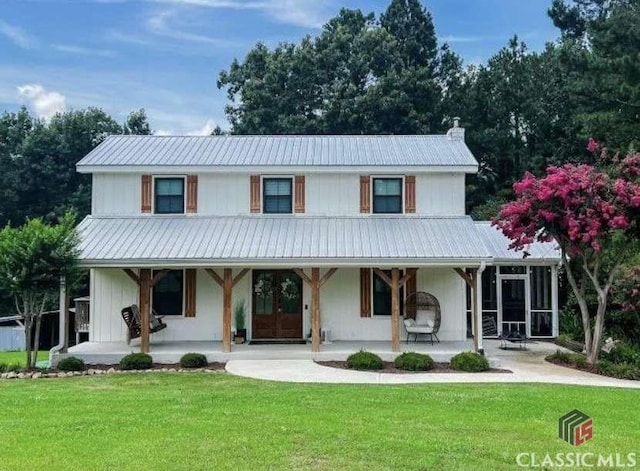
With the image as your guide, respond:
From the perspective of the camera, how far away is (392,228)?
53.1 ft

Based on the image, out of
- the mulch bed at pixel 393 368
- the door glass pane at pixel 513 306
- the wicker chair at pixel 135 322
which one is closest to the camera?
the mulch bed at pixel 393 368

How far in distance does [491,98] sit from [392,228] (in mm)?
20356

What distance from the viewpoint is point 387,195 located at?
17.2 m

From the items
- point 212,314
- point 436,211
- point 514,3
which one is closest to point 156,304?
point 212,314

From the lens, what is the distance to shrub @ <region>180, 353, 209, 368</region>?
44.6ft

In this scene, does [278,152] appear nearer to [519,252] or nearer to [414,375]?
[519,252]

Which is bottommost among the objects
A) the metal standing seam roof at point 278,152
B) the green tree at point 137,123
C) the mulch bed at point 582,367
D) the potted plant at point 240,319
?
the mulch bed at point 582,367

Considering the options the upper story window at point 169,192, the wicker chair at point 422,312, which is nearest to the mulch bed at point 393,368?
the wicker chair at point 422,312

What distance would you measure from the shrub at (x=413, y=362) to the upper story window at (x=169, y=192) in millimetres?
7869

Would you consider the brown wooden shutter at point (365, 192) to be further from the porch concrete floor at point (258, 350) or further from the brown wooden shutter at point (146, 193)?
the brown wooden shutter at point (146, 193)

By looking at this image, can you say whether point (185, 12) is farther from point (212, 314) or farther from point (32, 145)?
point (32, 145)

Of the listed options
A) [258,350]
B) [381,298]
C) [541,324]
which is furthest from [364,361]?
[541,324]

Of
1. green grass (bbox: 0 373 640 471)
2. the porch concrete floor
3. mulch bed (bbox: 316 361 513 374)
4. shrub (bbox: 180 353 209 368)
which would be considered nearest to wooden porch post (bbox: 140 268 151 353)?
the porch concrete floor

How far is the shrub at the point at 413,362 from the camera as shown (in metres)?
13.0
